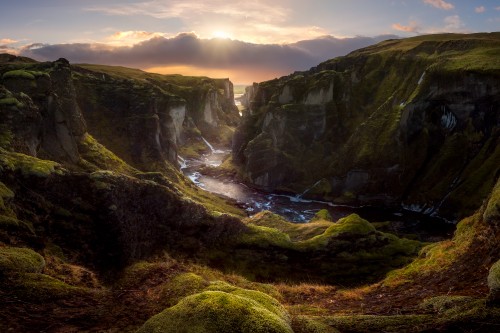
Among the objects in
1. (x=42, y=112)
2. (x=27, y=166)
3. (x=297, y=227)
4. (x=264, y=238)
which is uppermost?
(x=42, y=112)

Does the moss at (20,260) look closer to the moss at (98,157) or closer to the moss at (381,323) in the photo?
the moss at (381,323)

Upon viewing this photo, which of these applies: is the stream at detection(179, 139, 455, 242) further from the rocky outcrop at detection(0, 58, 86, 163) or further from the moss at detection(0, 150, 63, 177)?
the moss at detection(0, 150, 63, 177)

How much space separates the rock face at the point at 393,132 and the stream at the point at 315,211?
215 inches

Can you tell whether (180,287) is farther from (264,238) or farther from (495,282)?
(264,238)

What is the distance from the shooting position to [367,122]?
159875mm

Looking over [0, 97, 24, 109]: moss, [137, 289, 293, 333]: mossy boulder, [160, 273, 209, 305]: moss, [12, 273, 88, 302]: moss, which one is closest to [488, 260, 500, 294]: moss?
[137, 289, 293, 333]: mossy boulder

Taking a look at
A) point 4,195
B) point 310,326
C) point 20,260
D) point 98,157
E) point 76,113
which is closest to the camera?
point 310,326

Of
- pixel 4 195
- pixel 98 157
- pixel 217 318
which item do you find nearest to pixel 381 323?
pixel 217 318

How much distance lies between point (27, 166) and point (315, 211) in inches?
4302

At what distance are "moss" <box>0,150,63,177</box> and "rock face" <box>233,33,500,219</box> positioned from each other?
113453 mm

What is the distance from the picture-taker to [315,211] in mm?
136625

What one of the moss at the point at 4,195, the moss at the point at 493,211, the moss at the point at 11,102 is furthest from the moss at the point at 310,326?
the moss at the point at 11,102

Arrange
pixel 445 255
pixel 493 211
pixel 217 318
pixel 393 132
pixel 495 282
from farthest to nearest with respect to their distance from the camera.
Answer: pixel 393 132 → pixel 445 255 → pixel 493 211 → pixel 495 282 → pixel 217 318

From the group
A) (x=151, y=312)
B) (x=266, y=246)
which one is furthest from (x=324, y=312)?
(x=266, y=246)
